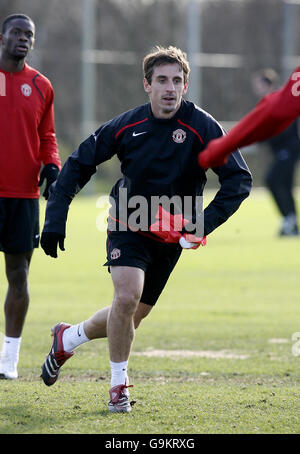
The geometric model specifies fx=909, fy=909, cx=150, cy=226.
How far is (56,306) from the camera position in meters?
9.68

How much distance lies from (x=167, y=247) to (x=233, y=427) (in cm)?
123

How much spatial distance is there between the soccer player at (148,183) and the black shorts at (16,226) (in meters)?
0.94

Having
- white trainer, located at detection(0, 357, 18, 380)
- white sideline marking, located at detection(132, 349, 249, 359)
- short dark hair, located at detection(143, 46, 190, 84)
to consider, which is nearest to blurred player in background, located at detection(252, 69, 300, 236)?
white sideline marking, located at detection(132, 349, 249, 359)

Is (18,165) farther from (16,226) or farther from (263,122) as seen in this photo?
(263,122)

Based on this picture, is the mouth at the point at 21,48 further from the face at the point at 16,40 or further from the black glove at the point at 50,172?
the black glove at the point at 50,172

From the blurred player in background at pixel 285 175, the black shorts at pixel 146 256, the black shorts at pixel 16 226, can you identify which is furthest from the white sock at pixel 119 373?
the blurred player in background at pixel 285 175

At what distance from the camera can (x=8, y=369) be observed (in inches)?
251

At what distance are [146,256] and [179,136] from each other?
747mm

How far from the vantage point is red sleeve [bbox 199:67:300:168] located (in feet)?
13.1

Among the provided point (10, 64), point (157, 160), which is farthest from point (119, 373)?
→ point (10, 64)

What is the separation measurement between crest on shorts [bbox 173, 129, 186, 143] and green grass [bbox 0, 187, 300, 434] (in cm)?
158

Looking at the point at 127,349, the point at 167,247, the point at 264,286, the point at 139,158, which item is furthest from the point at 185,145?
the point at 264,286

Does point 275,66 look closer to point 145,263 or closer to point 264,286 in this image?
point 264,286

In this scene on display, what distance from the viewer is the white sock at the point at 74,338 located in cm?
588
